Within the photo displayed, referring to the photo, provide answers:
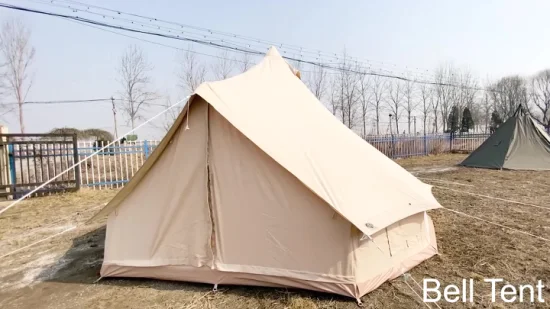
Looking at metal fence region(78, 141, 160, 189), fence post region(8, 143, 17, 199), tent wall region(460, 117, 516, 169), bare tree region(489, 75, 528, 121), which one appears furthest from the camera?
bare tree region(489, 75, 528, 121)

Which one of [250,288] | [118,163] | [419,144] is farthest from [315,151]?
[419,144]

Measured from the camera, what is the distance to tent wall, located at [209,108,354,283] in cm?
291

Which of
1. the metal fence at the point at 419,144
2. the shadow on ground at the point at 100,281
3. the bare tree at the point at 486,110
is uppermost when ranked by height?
the bare tree at the point at 486,110

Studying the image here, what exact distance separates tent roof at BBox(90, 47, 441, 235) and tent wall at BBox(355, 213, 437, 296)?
0.25 metres

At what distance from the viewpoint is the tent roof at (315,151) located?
2996mm

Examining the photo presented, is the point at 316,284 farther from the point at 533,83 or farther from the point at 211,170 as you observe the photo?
the point at 533,83

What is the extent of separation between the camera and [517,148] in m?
11.8

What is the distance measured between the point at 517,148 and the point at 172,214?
13357mm

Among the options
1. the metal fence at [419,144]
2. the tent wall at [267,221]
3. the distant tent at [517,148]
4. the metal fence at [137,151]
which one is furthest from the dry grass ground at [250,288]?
the metal fence at [419,144]

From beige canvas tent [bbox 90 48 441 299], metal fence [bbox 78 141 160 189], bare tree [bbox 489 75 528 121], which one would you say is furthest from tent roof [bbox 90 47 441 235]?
bare tree [bbox 489 75 528 121]

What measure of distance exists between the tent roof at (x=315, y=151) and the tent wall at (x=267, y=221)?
0.15 meters

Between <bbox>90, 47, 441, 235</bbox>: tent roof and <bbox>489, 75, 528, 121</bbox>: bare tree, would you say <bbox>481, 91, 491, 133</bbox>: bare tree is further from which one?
<bbox>90, 47, 441, 235</bbox>: tent roof

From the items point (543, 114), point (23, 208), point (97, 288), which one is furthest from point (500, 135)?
point (543, 114)

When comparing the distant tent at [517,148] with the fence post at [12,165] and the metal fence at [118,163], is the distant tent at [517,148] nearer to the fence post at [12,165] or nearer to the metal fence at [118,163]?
the metal fence at [118,163]
